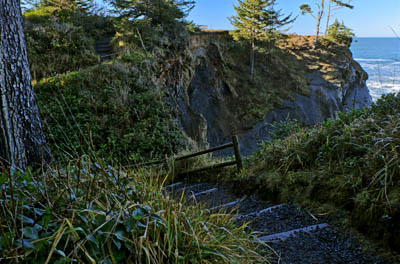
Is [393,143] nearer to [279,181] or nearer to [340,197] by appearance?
[340,197]

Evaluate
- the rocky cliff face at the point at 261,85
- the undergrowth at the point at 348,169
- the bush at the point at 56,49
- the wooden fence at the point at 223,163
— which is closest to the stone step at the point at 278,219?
the undergrowth at the point at 348,169

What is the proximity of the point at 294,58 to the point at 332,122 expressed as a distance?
78.0ft

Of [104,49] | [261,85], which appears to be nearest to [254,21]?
[261,85]

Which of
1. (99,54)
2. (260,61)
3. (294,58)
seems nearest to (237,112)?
(260,61)

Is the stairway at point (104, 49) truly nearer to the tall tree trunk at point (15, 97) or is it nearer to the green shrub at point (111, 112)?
the green shrub at point (111, 112)

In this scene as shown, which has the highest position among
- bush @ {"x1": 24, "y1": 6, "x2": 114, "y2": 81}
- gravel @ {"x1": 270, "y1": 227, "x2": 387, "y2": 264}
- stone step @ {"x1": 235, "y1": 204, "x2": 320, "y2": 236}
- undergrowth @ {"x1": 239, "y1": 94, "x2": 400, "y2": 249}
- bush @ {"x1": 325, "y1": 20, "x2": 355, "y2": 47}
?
bush @ {"x1": 325, "y1": 20, "x2": 355, "y2": 47}

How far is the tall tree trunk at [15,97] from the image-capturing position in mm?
3152

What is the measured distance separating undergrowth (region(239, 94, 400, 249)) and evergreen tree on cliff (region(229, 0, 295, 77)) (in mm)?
19618

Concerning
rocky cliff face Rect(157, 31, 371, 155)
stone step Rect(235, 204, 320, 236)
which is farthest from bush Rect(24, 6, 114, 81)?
rocky cliff face Rect(157, 31, 371, 155)

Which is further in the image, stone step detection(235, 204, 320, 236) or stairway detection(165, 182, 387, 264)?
stone step detection(235, 204, 320, 236)

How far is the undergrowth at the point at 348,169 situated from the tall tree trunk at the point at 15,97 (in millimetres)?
2943

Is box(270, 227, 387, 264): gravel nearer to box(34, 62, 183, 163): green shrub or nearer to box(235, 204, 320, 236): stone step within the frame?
box(235, 204, 320, 236): stone step

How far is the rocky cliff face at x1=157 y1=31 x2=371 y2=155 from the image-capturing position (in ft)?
Result: 61.9

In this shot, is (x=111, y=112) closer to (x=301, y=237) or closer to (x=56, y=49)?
(x=56, y=49)
